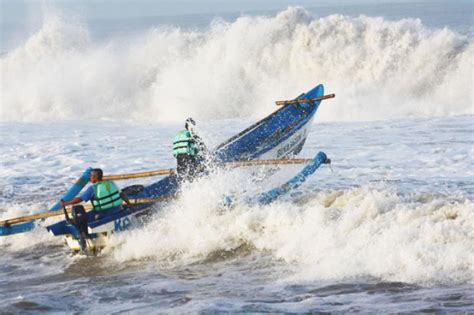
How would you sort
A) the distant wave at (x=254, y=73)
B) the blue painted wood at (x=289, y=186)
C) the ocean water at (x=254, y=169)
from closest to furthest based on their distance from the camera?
the ocean water at (x=254, y=169) → the blue painted wood at (x=289, y=186) → the distant wave at (x=254, y=73)

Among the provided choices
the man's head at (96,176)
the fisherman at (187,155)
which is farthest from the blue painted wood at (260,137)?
the man's head at (96,176)

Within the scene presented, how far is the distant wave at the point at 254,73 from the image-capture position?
77.5ft

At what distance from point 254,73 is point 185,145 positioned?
15.7 meters

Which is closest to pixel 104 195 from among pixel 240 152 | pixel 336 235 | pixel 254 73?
pixel 336 235

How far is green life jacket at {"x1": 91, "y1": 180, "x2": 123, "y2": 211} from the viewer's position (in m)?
10.2

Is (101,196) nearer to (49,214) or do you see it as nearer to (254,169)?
(49,214)

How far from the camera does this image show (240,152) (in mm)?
13133

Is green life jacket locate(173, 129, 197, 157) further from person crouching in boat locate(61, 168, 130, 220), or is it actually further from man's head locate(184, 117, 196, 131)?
person crouching in boat locate(61, 168, 130, 220)

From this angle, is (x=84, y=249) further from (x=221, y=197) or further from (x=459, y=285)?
(x=459, y=285)

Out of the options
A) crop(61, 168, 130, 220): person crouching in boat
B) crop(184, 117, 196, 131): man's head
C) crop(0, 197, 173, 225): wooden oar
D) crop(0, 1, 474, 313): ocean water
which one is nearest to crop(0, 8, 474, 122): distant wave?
crop(0, 1, 474, 313): ocean water

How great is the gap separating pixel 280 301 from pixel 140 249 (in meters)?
2.83

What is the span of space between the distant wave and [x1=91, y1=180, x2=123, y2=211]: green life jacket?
12051mm

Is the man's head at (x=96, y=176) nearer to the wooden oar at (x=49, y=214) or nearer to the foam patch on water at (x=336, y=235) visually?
the wooden oar at (x=49, y=214)

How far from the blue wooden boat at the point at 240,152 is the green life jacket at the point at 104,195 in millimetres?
152
